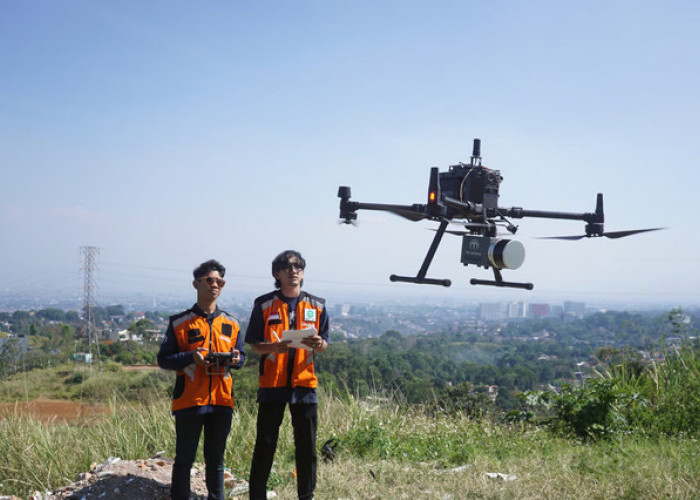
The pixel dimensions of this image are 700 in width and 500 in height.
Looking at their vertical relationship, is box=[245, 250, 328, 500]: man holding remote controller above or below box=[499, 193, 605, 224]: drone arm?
below

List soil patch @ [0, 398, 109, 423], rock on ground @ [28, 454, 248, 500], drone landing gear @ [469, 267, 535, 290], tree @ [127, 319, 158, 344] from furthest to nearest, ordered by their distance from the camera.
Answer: tree @ [127, 319, 158, 344]
soil patch @ [0, 398, 109, 423]
drone landing gear @ [469, 267, 535, 290]
rock on ground @ [28, 454, 248, 500]

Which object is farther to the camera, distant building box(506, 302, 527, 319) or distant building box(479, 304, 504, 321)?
distant building box(506, 302, 527, 319)

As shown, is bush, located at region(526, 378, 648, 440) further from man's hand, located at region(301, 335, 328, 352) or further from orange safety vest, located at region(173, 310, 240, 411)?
orange safety vest, located at region(173, 310, 240, 411)

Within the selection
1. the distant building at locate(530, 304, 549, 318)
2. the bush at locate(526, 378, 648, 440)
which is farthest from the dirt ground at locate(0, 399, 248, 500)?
the distant building at locate(530, 304, 549, 318)

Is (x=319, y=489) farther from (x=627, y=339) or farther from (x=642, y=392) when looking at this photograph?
(x=627, y=339)

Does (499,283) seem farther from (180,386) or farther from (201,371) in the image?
(180,386)

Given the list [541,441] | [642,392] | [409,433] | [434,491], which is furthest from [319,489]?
[642,392]

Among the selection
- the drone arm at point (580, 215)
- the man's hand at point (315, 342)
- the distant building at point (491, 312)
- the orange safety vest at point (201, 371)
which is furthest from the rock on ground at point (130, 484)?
the distant building at point (491, 312)
